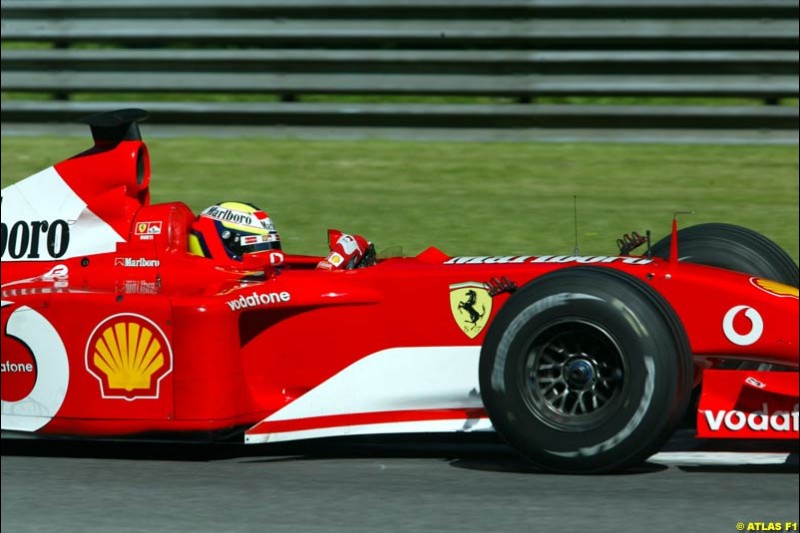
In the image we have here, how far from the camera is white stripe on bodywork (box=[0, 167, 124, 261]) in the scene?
19.3 ft

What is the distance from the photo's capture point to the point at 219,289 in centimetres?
552

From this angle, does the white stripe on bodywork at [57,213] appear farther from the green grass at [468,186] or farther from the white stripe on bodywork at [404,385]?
the green grass at [468,186]

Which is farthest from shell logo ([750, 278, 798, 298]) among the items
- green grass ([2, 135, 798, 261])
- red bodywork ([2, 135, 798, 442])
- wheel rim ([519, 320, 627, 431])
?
green grass ([2, 135, 798, 261])

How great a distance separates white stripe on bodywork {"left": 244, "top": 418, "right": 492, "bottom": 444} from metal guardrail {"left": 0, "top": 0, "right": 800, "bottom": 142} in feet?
17.8

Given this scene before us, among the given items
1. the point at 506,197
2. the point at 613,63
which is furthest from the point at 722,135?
the point at 506,197

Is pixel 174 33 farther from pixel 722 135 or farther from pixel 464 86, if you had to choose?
pixel 722 135

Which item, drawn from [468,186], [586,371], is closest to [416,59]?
[468,186]

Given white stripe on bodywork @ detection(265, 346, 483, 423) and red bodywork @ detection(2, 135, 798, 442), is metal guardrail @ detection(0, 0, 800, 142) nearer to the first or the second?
red bodywork @ detection(2, 135, 798, 442)

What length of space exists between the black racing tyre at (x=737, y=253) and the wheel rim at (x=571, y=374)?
1232 mm

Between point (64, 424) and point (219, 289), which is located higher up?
point (219, 289)

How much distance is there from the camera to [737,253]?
593 cm

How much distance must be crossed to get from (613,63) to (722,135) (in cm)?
96

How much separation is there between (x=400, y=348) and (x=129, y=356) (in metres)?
1.05

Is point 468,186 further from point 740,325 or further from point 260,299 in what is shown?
point 740,325
